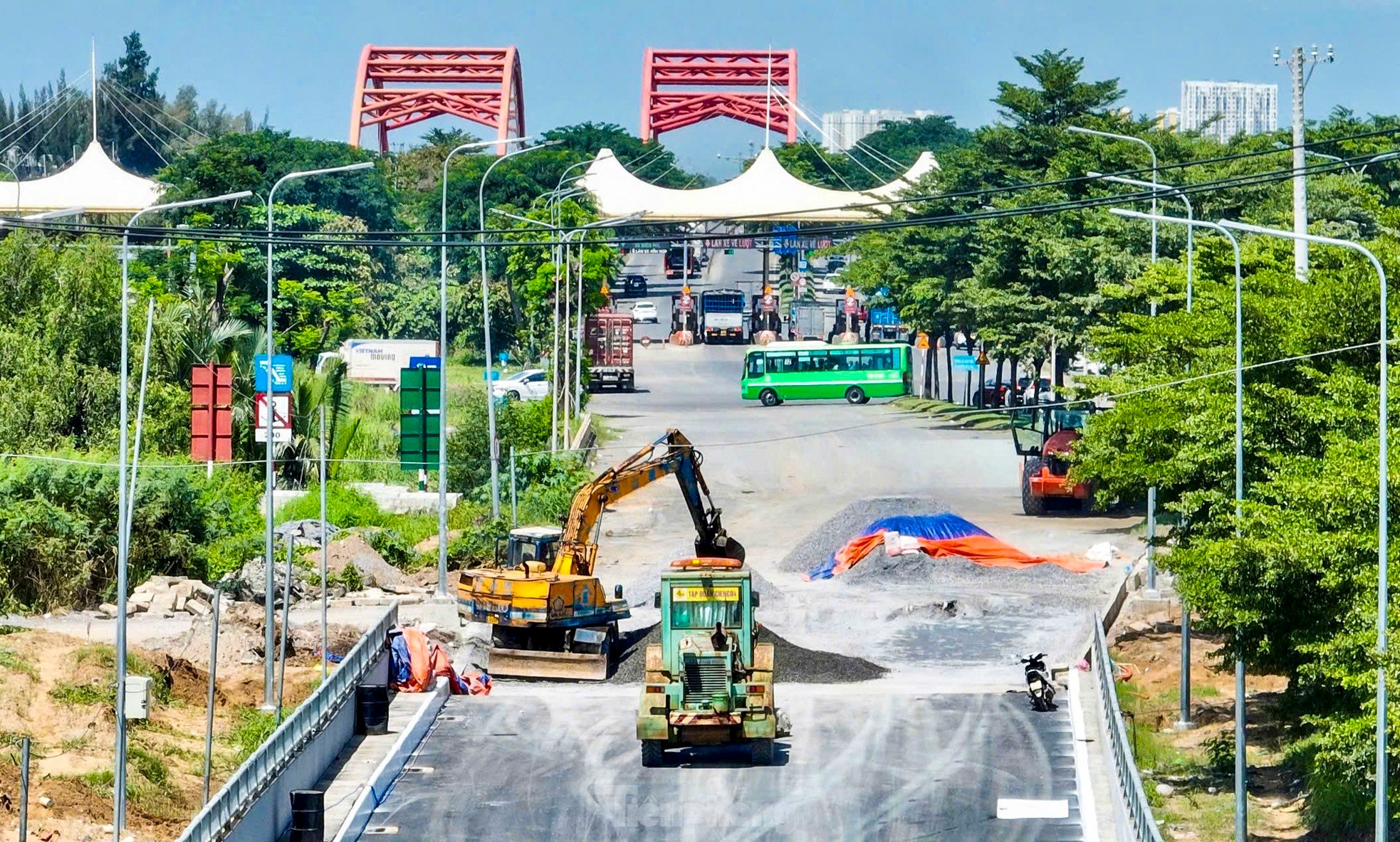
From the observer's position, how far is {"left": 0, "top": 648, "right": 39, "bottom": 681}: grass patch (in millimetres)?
35938

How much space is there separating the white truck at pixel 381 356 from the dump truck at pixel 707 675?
168ft

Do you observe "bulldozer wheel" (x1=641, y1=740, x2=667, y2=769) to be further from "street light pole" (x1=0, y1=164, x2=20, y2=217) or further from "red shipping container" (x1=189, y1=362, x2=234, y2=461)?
"street light pole" (x1=0, y1=164, x2=20, y2=217)

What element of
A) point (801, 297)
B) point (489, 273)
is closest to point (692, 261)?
point (801, 297)

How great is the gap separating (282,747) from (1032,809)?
11.3m

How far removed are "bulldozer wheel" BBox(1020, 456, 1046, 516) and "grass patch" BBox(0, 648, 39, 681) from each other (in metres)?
32.3

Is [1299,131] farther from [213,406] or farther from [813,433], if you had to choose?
[813,433]

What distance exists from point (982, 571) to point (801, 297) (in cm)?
7873

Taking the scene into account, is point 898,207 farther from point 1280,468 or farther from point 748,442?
point 1280,468

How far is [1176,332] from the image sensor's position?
3844cm

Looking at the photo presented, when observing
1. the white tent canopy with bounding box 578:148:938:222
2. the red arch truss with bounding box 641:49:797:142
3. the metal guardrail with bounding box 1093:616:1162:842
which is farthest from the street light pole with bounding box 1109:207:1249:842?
the red arch truss with bounding box 641:49:797:142

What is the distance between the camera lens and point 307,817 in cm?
2861

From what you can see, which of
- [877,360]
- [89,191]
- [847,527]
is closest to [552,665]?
[847,527]

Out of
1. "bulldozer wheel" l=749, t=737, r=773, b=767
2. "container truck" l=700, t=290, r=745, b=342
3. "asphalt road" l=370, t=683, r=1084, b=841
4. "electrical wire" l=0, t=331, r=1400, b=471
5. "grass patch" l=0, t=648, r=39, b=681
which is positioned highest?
"container truck" l=700, t=290, r=745, b=342

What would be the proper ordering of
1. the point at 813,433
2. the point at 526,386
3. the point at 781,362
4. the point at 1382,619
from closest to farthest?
the point at 1382,619, the point at 813,433, the point at 526,386, the point at 781,362
